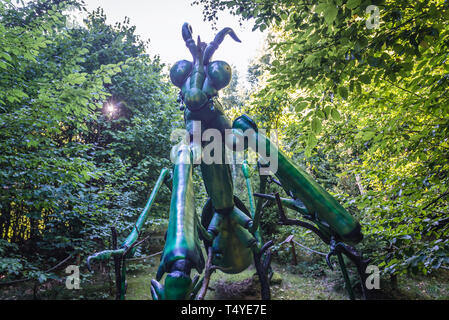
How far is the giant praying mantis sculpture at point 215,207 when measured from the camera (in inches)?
31.1

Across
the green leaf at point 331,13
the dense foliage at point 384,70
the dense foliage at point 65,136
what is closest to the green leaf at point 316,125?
the dense foliage at point 384,70

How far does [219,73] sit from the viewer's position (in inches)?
52.2

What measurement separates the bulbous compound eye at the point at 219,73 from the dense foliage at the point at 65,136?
3469 mm

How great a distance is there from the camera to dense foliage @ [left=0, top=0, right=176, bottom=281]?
395 centimetres

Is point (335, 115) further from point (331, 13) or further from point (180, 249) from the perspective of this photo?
point (180, 249)

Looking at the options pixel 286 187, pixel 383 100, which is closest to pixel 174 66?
pixel 286 187

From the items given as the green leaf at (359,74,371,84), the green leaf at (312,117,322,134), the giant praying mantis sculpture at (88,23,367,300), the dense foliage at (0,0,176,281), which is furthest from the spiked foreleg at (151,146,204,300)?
the dense foliage at (0,0,176,281)

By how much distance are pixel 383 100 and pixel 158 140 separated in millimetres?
6910

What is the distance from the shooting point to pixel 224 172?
54.5 inches

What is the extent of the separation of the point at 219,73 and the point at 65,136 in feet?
29.1

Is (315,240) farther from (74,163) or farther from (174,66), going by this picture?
(174,66)

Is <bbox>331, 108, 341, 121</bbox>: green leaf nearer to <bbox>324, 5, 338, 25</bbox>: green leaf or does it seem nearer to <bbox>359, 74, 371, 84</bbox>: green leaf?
<bbox>359, 74, 371, 84</bbox>: green leaf

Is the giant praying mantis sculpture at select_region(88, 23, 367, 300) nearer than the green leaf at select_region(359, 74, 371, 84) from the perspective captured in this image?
Yes

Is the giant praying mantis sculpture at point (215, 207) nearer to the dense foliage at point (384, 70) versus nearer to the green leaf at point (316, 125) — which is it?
the green leaf at point (316, 125)
